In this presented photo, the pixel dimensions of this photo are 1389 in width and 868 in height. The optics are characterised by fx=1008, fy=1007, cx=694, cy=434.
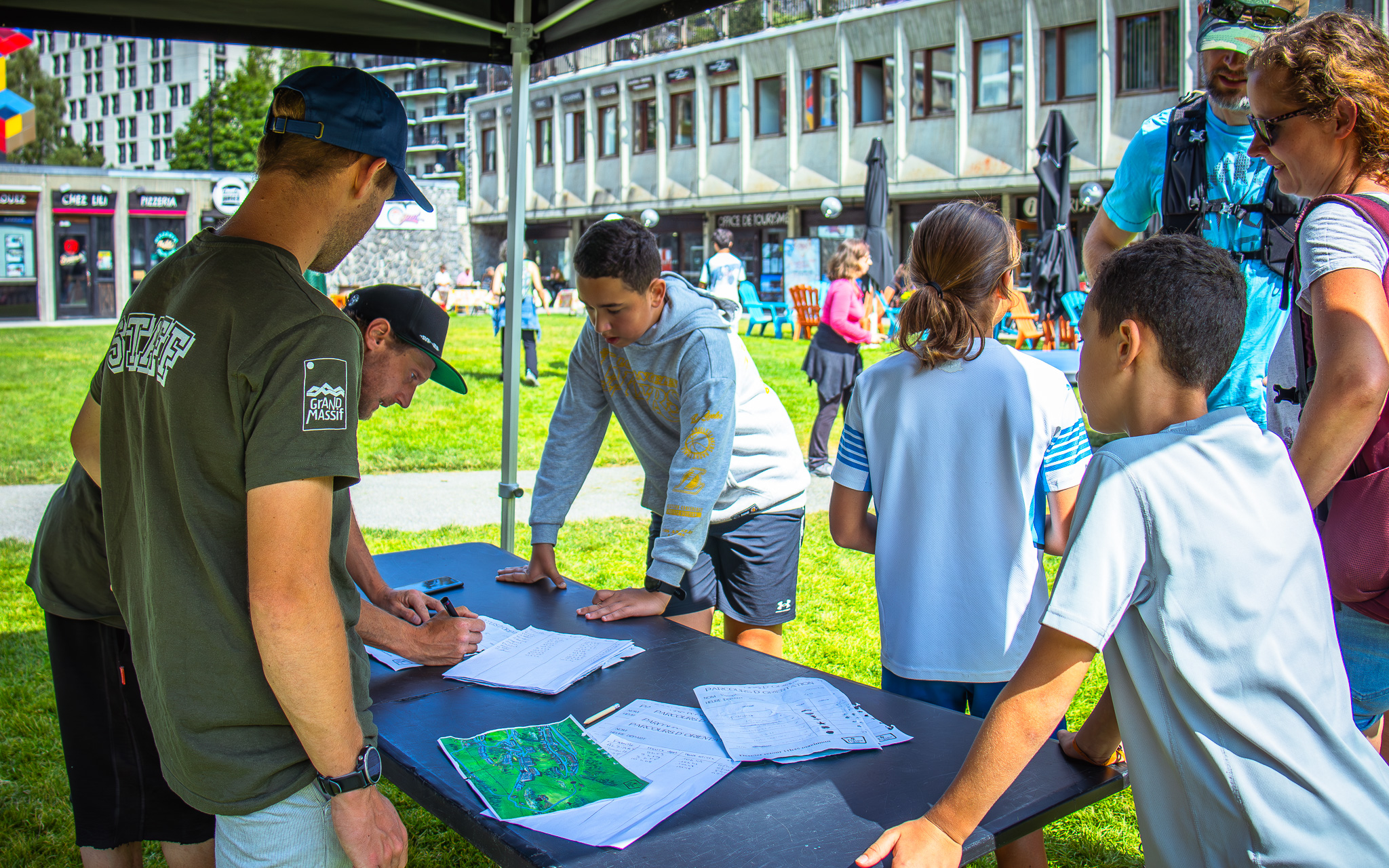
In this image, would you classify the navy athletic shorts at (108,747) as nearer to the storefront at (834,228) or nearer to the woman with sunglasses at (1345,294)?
the woman with sunglasses at (1345,294)

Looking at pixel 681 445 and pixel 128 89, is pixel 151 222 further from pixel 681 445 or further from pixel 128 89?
pixel 128 89

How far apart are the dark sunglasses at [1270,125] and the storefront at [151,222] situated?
34249 millimetres

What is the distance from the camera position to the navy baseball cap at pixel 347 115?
59.2 inches

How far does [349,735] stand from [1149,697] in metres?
1.12

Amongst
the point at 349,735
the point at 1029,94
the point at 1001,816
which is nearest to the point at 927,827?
the point at 1001,816

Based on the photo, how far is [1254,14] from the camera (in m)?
2.51

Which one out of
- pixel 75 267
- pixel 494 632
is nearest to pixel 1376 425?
pixel 494 632

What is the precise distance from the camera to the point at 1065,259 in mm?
12523

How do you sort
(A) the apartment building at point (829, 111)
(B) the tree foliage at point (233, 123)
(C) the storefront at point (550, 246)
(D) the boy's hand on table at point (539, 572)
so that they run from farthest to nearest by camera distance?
(B) the tree foliage at point (233, 123), (C) the storefront at point (550, 246), (A) the apartment building at point (829, 111), (D) the boy's hand on table at point (539, 572)

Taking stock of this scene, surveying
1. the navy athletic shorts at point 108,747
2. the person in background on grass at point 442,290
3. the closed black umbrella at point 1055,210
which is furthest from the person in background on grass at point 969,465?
the person in background on grass at point 442,290

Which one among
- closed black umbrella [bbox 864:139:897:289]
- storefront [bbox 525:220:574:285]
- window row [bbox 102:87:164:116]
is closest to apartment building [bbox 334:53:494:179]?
window row [bbox 102:87:164:116]

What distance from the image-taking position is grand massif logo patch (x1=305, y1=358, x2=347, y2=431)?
53.6 inches

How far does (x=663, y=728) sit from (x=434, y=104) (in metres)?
82.1

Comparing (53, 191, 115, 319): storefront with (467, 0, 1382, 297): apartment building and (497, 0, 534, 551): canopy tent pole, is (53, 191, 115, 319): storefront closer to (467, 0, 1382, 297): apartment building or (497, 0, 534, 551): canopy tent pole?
(467, 0, 1382, 297): apartment building
